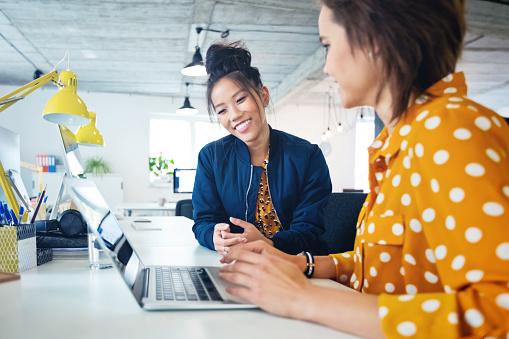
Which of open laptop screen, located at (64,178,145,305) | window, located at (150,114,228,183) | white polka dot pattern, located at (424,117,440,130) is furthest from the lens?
window, located at (150,114,228,183)

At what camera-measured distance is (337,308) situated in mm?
586

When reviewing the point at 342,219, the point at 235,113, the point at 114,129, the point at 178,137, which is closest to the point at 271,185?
the point at 235,113

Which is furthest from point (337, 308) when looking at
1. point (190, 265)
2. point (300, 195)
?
point (300, 195)

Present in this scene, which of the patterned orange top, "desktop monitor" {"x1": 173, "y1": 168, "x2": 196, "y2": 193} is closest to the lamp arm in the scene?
the patterned orange top

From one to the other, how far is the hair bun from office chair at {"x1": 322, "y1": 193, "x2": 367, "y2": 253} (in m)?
0.89

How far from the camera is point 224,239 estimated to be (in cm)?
120

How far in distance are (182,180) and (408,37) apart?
4.47 metres

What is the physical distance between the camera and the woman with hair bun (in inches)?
58.7

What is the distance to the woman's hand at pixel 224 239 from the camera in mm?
1175

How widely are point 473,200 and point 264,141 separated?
113 centimetres

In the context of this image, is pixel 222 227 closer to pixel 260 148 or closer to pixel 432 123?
pixel 260 148

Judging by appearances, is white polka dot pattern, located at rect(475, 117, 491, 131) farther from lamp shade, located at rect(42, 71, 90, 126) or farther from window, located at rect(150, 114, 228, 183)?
window, located at rect(150, 114, 228, 183)

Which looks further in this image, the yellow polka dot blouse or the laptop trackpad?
the laptop trackpad

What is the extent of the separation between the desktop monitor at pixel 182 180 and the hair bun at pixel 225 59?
347 cm
